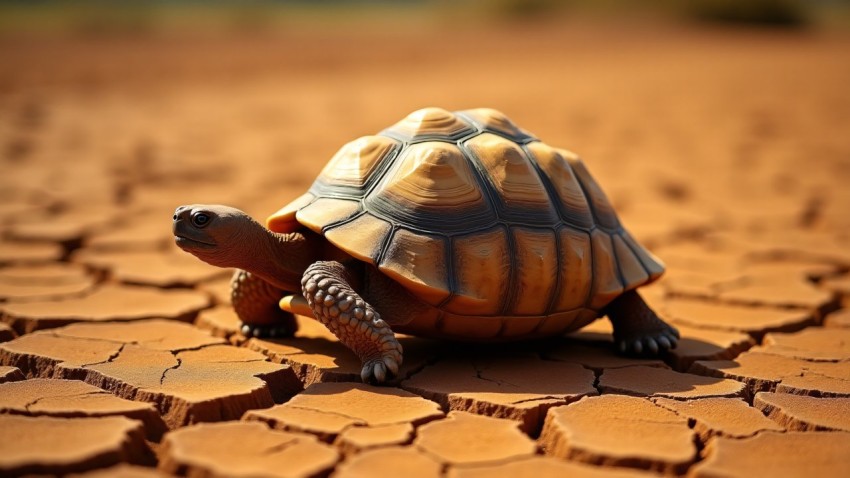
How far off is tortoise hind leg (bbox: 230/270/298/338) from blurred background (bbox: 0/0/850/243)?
257 cm

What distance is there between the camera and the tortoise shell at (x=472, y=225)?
308 cm

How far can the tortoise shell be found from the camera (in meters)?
3.08

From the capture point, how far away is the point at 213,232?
320 cm

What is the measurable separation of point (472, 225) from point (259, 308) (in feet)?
3.29

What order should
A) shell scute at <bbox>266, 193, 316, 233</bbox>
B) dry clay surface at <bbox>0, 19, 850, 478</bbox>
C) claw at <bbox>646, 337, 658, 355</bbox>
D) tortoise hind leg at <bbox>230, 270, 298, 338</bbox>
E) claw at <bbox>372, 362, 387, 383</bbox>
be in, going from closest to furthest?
1. dry clay surface at <bbox>0, 19, 850, 478</bbox>
2. claw at <bbox>372, 362, 387, 383</bbox>
3. shell scute at <bbox>266, 193, 316, 233</bbox>
4. claw at <bbox>646, 337, 658, 355</bbox>
5. tortoise hind leg at <bbox>230, 270, 298, 338</bbox>

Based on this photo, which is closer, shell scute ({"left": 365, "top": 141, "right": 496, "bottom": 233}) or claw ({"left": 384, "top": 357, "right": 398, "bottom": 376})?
claw ({"left": 384, "top": 357, "right": 398, "bottom": 376})

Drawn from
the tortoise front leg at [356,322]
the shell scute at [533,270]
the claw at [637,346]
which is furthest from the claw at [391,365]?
the claw at [637,346]

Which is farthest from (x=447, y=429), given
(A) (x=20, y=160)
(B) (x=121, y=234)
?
(A) (x=20, y=160)

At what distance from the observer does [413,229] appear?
10.2ft

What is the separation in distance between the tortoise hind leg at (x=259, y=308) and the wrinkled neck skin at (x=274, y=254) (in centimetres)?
17

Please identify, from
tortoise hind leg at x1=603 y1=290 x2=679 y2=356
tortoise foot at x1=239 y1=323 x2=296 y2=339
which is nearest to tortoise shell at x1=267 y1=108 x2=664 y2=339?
tortoise hind leg at x1=603 y1=290 x2=679 y2=356

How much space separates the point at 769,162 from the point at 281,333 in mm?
6222

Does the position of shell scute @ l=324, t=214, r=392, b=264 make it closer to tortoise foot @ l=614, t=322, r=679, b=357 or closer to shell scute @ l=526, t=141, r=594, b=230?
shell scute @ l=526, t=141, r=594, b=230

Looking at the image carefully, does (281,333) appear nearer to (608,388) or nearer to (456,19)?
(608,388)
